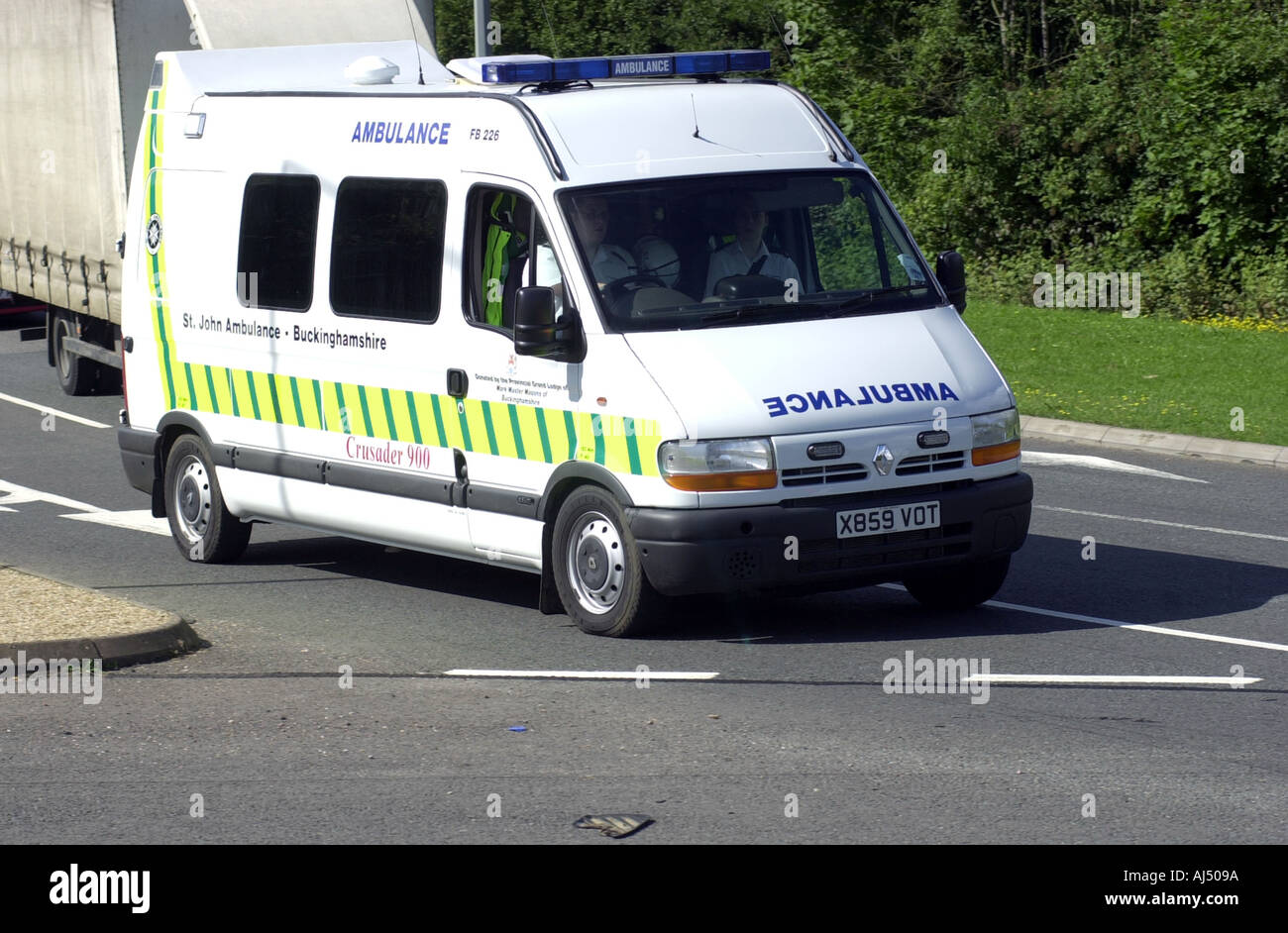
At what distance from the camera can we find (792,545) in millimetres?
8742

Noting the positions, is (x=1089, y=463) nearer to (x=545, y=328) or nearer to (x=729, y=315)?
(x=729, y=315)

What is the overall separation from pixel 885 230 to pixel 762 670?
8.49 feet

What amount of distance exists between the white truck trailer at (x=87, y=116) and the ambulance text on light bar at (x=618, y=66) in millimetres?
5078

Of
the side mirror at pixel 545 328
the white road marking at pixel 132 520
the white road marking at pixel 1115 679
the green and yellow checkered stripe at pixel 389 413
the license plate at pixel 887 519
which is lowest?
the white road marking at pixel 132 520

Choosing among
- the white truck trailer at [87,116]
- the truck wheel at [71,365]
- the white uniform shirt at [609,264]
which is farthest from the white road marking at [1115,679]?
the truck wheel at [71,365]

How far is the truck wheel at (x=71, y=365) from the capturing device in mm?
20797

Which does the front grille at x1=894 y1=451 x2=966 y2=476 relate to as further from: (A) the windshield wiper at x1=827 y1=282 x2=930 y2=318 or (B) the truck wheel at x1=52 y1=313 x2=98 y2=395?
(B) the truck wheel at x1=52 y1=313 x2=98 y2=395

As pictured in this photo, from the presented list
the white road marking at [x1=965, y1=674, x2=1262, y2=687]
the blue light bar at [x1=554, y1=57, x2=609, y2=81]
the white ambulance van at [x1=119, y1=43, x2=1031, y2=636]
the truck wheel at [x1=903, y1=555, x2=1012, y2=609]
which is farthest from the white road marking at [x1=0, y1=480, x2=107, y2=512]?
the white road marking at [x1=965, y1=674, x2=1262, y2=687]

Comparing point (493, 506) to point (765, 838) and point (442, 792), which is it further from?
point (765, 838)

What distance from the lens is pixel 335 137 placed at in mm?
10688

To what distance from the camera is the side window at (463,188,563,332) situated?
31.2 feet

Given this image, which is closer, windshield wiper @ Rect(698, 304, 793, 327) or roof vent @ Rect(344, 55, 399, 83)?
windshield wiper @ Rect(698, 304, 793, 327)

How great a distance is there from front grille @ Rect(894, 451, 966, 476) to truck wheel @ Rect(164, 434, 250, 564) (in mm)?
4619

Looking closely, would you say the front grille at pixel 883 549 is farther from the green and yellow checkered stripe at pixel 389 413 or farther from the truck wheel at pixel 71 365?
the truck wheel at pixel 71 365
